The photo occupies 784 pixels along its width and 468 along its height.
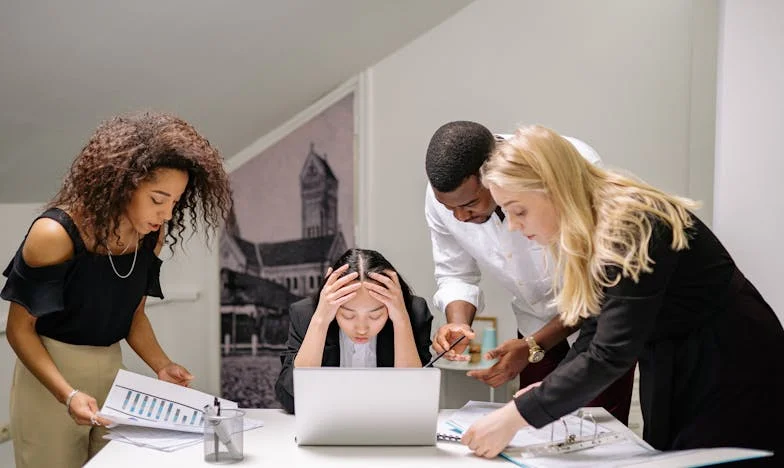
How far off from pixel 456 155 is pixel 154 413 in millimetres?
903

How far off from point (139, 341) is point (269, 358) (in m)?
2.24

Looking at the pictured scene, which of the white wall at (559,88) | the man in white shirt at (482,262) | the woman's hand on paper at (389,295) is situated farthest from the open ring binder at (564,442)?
the white wall at (559,88)

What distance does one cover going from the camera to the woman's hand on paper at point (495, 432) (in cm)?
155

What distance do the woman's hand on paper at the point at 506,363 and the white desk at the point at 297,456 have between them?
36 cm

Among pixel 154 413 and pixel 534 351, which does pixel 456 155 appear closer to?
pixel 534 351

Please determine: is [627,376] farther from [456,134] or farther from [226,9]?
[226,9]

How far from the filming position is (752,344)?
58.2 inches

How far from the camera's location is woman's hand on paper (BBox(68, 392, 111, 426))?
1.71 m

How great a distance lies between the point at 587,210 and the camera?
4.90ft

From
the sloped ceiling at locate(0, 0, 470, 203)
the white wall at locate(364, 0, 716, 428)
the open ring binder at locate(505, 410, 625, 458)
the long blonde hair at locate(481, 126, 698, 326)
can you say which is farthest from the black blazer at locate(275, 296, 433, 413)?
the white wall at locate(364, 0, 716, 428)

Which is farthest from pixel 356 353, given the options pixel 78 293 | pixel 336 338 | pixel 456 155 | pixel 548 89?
pixel 548 89

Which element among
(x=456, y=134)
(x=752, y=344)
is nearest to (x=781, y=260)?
(x=752, y=344)

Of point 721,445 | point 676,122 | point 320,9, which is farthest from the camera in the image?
point 676,122

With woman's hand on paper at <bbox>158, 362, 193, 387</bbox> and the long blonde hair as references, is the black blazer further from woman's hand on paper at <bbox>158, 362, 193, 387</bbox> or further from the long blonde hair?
the long blonde hair
